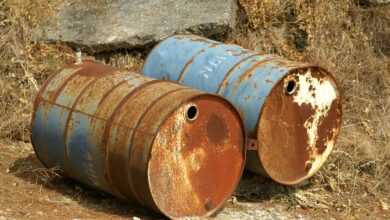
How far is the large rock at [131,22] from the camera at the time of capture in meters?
7.22

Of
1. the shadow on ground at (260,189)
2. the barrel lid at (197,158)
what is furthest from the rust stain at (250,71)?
the shadow on ground at (260,189)

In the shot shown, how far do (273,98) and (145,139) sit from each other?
1.16 metres

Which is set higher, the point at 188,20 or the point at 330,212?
the point at 188,20

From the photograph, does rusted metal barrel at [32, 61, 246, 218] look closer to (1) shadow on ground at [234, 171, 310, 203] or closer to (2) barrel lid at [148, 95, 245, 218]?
(2) barrel lid at [148, 95, 245, 218]

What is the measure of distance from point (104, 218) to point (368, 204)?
2068 millimetres

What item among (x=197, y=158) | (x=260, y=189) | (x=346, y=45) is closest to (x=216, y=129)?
(x=197, y=158)

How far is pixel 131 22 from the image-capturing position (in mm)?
7309

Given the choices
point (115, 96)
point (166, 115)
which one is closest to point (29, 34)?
point (115, 96)

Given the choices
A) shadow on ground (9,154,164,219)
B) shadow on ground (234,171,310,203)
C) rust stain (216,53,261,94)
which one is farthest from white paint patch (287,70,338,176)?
shadow on ground (9,154,164,219)

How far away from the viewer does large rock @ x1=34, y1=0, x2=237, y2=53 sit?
722 centimetres

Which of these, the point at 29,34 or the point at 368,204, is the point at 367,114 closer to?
the point at 368,204

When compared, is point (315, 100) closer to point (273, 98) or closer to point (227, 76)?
point (273, 98)

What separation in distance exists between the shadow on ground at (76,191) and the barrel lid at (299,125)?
3.20 feet

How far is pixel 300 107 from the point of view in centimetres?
554
